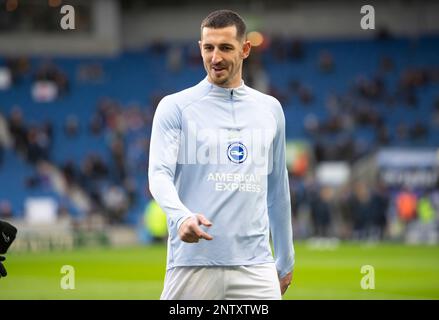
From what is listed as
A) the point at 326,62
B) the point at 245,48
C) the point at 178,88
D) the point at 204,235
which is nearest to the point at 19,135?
the point at 178,88

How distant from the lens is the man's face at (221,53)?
6066 millimetres

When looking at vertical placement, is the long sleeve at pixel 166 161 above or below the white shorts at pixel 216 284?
above

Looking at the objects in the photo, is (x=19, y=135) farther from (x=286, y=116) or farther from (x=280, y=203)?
(x=280, y=203)

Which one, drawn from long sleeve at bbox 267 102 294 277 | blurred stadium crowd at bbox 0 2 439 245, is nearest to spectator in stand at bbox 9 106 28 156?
blurred stadium crowd at bbox 0 2 439 245

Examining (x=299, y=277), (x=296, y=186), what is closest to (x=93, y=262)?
(x=299, y=277)

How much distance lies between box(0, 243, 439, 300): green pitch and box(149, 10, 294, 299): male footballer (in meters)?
9.84

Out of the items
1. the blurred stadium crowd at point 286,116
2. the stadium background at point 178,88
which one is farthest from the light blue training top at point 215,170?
the blurred stadium crowd at point 286,116

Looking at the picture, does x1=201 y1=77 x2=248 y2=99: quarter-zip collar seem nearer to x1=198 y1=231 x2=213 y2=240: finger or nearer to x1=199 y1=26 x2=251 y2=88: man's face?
x1=199 y1=26 x2=251 y2=88: man's face

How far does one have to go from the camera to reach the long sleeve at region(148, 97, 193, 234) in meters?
5.71

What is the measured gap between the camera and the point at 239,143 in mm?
6109

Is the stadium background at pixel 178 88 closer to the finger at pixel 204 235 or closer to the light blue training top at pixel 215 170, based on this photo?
the light blue training top at pixel 215 170

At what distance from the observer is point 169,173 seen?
234 inches

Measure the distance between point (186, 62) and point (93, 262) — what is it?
26.3 metres
